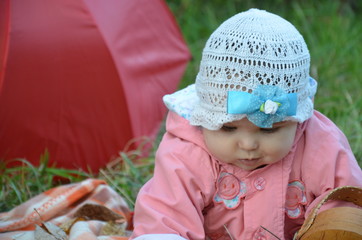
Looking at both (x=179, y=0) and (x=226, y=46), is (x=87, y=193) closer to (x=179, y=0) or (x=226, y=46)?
(x=226, y=46)

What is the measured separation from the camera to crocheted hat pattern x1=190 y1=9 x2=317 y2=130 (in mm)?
1694

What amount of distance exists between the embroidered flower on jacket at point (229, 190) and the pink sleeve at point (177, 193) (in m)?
0.03

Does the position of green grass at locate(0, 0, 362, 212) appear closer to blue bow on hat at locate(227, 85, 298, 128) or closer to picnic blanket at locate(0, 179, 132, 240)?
picnic blanket at locate(0, 179, 132, 240)

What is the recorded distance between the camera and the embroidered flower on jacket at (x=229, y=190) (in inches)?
74.9

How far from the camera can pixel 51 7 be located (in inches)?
96.6

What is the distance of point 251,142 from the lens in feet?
5.66

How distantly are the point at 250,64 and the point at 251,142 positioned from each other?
208mm

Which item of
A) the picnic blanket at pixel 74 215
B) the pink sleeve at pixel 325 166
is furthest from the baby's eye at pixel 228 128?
the picnic blanket at pixel 74 215

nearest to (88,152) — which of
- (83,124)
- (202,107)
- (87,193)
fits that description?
(83,124)

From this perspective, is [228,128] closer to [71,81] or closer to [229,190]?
[229,190]

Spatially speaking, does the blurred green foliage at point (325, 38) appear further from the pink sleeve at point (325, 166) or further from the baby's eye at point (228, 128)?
the baby's eye at point (228, 128)

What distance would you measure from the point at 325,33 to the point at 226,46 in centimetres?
227

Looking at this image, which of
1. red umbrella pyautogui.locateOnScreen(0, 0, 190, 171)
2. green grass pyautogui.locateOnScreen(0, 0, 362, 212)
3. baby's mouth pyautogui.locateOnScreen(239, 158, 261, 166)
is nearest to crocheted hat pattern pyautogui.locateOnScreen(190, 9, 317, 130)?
baby's mouth pyautogui.locateOnScreen(239, 158, 261, 166)

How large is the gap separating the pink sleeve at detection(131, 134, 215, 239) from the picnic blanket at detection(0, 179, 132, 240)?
0.70 feet
